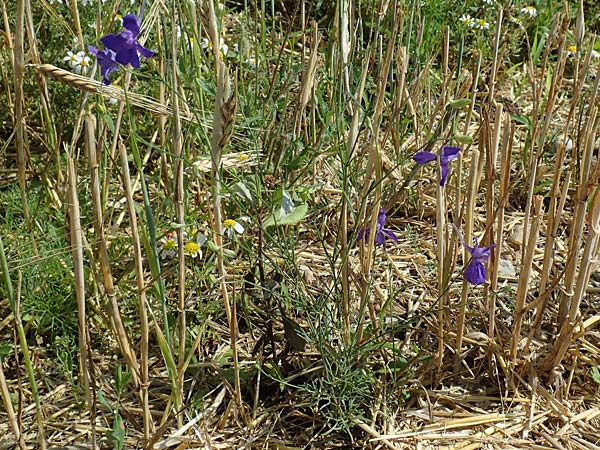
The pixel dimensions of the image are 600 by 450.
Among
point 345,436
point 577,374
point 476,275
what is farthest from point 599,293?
point 345,436

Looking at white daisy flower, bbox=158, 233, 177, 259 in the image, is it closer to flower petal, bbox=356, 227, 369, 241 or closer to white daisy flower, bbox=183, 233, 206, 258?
white daisy flower, bbox=183, 233, 206, 258

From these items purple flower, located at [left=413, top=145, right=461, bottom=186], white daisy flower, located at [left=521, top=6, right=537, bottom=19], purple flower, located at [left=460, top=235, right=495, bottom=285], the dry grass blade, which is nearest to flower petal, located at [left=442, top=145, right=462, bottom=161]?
purple flower, located at [left=413, top=145, right=461, bottom=186]

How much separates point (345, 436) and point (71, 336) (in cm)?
61

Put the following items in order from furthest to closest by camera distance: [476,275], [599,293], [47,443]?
1. [599,293]
2. [47,443]
3. [476,275]

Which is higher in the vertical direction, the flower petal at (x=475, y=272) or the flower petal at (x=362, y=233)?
the flower petal at (x=362, y=233)

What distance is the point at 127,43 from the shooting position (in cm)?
119

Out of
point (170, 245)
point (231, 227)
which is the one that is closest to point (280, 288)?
point (231, 227)

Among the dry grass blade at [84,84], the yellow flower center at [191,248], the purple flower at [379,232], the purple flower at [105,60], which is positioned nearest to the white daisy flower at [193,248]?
the yellow flower center at [191,248]

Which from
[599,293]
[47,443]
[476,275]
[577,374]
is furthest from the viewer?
[599,293]

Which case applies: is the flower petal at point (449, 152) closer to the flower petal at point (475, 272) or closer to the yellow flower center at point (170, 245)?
the flower petal at point (475, 272)

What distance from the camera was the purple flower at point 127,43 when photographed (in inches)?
46.5

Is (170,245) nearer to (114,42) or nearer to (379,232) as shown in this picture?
(379,232)

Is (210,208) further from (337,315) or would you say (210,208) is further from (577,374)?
(577,374)

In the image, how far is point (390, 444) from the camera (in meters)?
1.50
